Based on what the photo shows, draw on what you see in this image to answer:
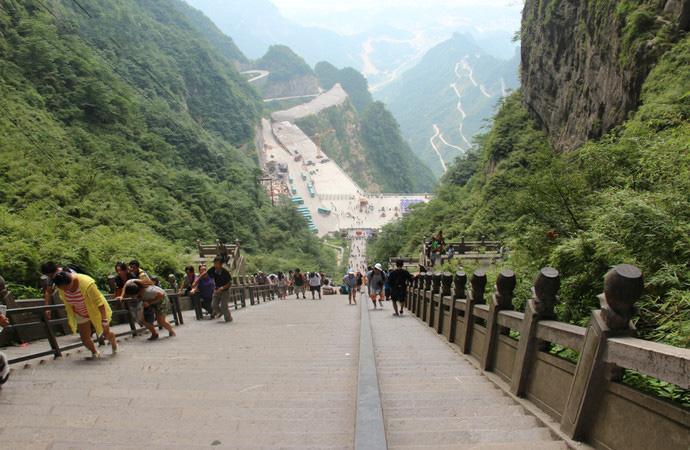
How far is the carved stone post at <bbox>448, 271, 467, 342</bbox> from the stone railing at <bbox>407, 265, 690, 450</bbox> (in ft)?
8.13

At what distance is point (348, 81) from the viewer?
7515 inches

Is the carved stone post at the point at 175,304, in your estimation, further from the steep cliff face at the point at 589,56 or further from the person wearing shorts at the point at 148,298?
the steep cliff face at the point at 589,56

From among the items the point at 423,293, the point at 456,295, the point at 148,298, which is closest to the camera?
Result: the point at 456,295

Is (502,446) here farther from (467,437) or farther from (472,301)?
(472,301)

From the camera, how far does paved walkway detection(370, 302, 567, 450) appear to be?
366cm

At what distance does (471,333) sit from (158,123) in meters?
59.3

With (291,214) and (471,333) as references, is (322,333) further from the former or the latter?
(291,214)

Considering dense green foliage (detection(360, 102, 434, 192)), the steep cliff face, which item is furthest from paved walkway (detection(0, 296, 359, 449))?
dense green foliage (detection(360, 102, 434, 192))

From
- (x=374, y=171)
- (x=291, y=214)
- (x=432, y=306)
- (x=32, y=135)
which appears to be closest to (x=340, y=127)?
(x=374, y=171)

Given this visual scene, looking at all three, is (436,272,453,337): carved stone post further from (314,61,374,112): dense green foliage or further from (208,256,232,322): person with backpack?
(314,61,374,112): dense green foliage

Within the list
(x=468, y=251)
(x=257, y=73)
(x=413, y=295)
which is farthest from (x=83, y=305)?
(x=257, y=73)

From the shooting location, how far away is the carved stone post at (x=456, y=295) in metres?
8.37

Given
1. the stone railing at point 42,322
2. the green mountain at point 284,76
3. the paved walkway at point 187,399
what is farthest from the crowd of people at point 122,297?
the green mountain at point 284,76

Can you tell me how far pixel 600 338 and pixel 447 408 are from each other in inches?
68.2
